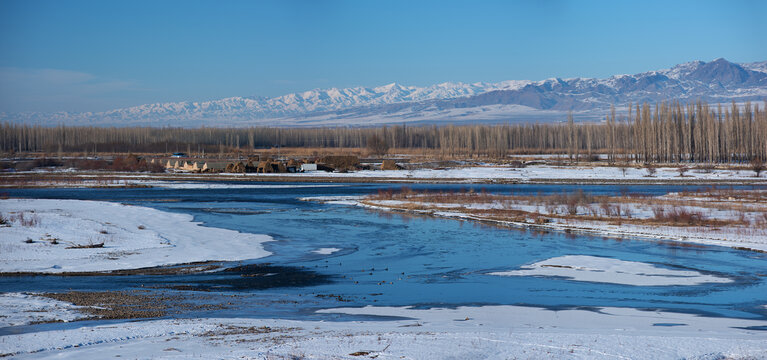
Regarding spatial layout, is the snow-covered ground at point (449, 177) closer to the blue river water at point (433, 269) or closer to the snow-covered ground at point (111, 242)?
the snow-covered ground at point (111, 242)

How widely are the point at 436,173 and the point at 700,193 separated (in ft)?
123

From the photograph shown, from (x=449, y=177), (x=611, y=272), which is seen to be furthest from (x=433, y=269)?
(x=449, y=177)

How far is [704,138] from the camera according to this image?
343 ft

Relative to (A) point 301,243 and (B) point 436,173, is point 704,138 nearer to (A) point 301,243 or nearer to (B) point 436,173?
(B) point 436,173

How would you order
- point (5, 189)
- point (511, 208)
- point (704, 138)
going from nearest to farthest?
point (511, 208)
point (5, 189)
point (704, 138)

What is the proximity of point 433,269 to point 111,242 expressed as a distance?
11646mm

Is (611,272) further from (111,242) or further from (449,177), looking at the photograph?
(449,177)

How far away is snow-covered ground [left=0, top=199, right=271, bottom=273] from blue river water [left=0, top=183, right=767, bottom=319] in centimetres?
139

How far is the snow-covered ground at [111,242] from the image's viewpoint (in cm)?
2169

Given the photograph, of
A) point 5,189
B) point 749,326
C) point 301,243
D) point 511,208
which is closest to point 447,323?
point 749,326

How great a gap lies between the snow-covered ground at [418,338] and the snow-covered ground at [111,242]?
367 inches

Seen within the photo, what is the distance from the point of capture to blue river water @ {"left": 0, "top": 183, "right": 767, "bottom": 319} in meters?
16.5

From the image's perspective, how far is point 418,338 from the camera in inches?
468

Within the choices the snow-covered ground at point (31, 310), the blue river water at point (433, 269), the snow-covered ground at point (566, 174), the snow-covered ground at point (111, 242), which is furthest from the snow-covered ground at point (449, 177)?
the snow-covered ground at point (31, 310)
